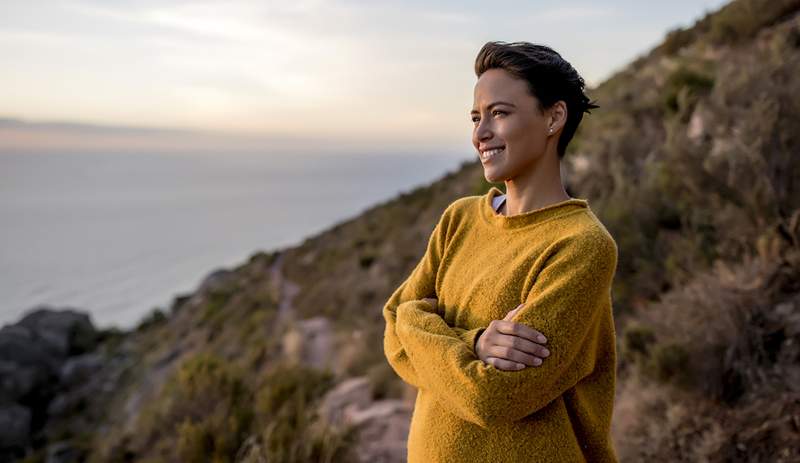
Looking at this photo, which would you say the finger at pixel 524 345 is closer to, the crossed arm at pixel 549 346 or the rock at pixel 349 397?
the crossed arm at pixel 549 346

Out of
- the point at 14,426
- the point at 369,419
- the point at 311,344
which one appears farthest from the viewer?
the point at 14,426

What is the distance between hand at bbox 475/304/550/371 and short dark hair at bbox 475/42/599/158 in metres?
0.51

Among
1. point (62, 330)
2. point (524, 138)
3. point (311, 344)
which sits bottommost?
point (62, 330)

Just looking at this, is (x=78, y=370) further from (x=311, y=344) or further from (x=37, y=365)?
(x=311, y=344)

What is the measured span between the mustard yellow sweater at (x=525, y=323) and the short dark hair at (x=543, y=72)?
24 cm

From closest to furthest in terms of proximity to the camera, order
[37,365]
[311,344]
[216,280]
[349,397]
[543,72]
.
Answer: [543,72] < [349,397] < [311,344] < [37,365] < [216,280]

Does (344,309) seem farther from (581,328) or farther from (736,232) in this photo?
(581,328)

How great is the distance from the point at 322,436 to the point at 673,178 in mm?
3923

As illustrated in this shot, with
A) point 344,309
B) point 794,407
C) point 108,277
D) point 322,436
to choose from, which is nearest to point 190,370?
point 322,436

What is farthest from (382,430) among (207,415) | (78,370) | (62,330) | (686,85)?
(62,330)

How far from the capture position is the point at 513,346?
1272mm

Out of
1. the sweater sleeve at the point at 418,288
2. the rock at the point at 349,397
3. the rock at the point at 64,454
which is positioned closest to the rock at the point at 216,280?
the rock at the point at 64,454

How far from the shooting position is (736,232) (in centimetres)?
443

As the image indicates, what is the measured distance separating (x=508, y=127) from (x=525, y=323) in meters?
0.48
